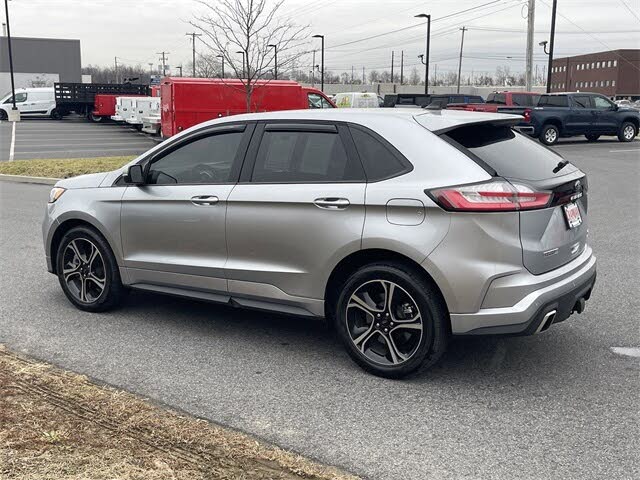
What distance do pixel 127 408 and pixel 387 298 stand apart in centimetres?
166

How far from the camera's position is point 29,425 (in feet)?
11.7

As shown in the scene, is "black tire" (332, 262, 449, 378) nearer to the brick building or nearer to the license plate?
the license plate

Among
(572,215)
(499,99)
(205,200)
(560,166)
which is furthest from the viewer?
(499,99)

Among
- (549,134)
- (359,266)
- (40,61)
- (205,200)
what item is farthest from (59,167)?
(40,61)

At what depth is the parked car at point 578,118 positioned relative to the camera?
2455 cm

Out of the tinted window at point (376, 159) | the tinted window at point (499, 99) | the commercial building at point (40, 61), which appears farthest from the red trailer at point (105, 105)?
the tinted window at point (376, 159)

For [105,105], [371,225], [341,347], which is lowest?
[341,347]

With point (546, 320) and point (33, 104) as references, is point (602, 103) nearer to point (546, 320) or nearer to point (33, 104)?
point (546, 320)

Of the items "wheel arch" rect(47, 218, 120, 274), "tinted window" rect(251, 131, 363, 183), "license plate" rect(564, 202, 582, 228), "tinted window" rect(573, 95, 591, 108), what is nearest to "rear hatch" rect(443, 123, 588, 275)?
"license plate" rect(564, 202, 582, 228)

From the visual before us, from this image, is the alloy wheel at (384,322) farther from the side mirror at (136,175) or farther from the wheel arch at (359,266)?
the side mirror at (136,175)

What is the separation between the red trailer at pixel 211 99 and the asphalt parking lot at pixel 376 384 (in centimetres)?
1529

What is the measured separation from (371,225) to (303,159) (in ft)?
2.57

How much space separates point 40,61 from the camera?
72.2 m

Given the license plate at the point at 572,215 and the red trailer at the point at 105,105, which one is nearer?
the license plate at the point at 572,215
